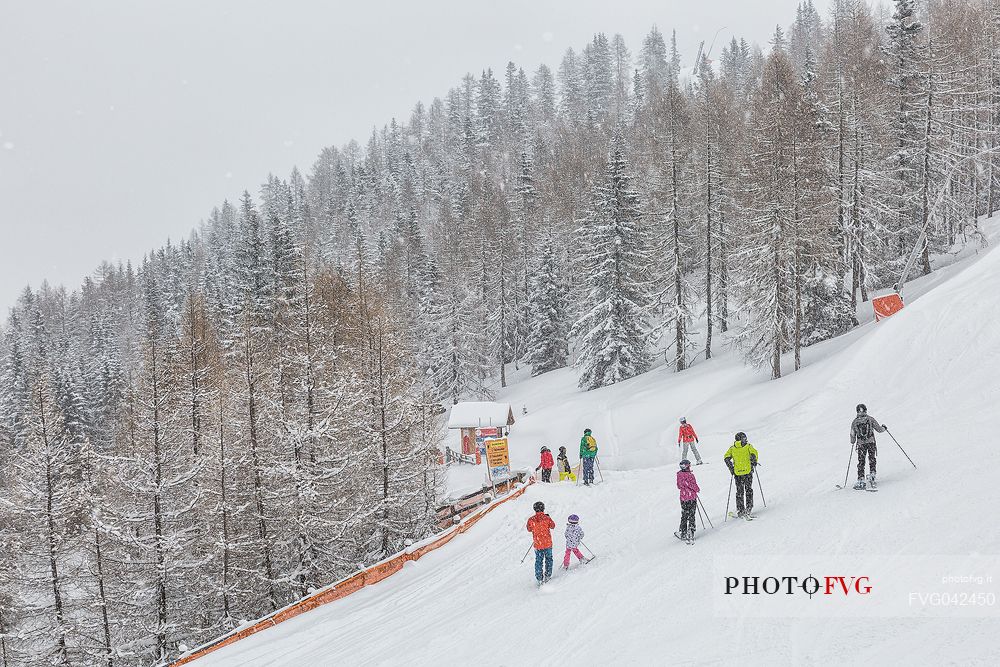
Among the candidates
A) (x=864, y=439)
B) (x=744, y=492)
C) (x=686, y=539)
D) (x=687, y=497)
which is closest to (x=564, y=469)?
(x=744, y=492)

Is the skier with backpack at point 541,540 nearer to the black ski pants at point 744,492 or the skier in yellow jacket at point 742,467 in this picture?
the skier in yellow jacket at point 742,467

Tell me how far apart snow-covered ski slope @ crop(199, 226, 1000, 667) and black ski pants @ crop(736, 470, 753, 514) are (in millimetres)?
390

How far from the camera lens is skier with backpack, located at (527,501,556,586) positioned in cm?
1237

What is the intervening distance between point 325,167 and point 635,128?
94.4m

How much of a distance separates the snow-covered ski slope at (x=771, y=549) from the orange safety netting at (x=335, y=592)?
399mm

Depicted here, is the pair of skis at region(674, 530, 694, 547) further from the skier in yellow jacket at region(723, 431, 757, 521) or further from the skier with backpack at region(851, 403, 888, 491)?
the skier with backpack at region(851, 403, 888, 491)

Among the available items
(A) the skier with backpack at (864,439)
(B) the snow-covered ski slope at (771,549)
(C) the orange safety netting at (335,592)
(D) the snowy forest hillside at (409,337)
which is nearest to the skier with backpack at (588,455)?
(B) the snow-covered ski slope at (771,549)

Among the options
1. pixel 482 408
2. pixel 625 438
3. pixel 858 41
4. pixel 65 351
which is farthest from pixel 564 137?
pixel 65 351

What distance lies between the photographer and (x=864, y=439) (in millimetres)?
12594

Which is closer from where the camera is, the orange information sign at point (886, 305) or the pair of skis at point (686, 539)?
the pair of skis at point (686, 539)

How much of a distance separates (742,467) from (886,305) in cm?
2112

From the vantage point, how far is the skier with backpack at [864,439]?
12.5 metres

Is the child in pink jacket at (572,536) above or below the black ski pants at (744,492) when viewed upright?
below

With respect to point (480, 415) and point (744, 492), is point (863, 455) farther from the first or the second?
point (480, 415)
